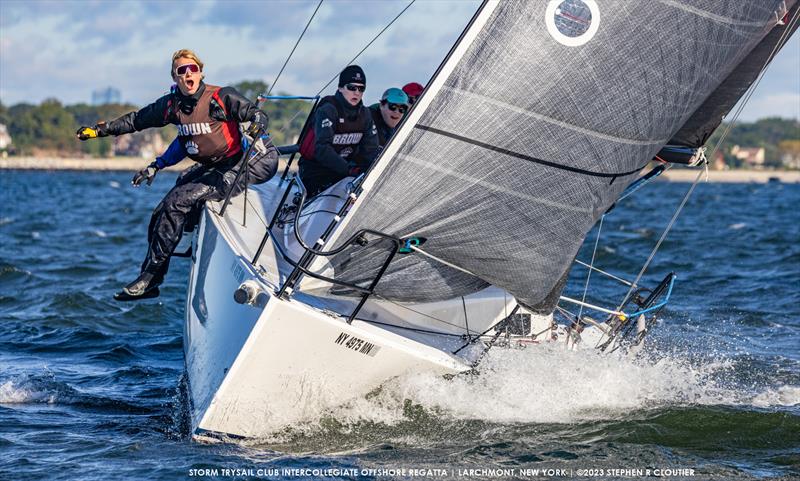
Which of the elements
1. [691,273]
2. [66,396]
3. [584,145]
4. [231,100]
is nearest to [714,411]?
[584,145]

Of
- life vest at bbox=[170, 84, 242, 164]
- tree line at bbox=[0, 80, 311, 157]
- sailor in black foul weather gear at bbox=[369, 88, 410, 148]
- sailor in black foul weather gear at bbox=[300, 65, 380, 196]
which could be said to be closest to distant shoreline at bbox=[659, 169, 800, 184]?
tree line at bbox=[0, 80, 311, 157]

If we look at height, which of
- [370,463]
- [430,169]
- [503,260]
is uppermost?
[430,169]

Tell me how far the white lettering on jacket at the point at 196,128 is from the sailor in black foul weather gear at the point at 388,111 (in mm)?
1204

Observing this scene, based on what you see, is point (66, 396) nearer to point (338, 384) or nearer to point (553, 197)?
point (338, 384)

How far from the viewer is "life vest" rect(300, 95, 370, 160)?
6.69m

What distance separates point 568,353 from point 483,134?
5.44ft

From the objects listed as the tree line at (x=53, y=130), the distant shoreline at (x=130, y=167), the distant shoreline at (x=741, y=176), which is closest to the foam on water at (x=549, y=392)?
the distant shoreline at (x=130, y=167)

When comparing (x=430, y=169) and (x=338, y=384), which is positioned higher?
(x=430, y=169)

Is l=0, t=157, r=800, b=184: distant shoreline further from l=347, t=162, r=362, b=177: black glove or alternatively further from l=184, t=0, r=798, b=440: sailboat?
l=184, t=0, r=798, b=440: sailboat

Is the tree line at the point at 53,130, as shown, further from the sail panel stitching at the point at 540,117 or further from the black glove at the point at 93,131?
the sail panel stitching at the point at 540,117

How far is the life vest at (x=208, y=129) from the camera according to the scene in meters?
6.21

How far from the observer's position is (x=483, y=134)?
16.2 feet

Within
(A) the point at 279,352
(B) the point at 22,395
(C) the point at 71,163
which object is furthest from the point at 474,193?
(C) the point at 71,163

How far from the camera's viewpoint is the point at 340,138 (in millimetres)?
6746
